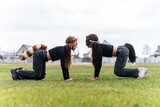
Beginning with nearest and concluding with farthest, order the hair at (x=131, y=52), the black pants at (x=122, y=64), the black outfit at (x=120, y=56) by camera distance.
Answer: the black outfit at (x=120, y=56) → the black pants at (x=122, y=64) → the hair at (x=131, y=52)

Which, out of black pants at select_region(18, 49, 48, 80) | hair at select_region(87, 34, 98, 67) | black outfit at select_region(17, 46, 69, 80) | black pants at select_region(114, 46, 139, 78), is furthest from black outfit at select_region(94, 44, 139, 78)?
black pants at select_region(18, 49, 48, 80)

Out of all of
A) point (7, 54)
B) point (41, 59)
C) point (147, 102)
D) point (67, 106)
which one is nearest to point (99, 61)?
point (41, 59)

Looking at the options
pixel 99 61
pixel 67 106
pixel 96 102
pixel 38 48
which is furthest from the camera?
pixel 38 48

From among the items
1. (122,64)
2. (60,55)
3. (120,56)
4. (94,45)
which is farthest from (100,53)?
(60,55)

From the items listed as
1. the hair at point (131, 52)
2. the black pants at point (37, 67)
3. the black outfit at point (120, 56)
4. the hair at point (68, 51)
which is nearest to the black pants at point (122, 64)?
the black outfit at point (120, 56)

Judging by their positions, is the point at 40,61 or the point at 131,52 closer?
the point at 40,61

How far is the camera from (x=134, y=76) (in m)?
5.57

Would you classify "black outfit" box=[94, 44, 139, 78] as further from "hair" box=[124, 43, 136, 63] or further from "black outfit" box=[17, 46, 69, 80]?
"black outfit" box=[17, 46, 69, 80]

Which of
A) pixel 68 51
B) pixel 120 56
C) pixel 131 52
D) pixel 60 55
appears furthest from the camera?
pixel 131 52

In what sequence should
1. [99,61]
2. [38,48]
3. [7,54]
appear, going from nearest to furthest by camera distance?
[99,61] → [38,48] → [7,54]

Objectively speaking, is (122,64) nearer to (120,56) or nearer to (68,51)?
(120,56)

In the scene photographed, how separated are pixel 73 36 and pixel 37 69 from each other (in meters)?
1.41

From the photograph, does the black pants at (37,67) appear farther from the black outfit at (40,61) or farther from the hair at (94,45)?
the hair at (94,45)

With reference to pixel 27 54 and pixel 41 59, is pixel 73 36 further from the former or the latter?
pixel 27 54
